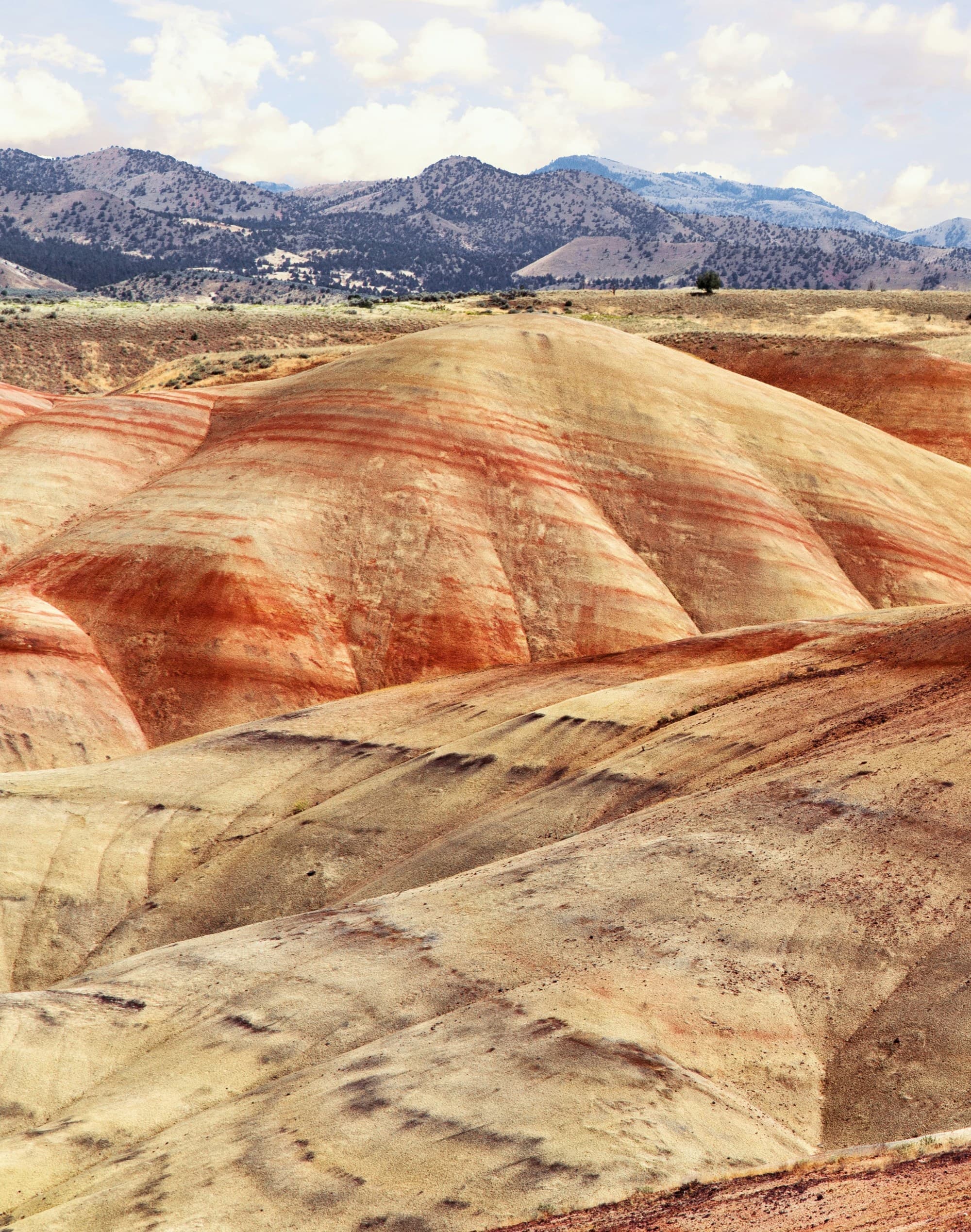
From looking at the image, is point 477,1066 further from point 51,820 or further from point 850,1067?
point 51,820

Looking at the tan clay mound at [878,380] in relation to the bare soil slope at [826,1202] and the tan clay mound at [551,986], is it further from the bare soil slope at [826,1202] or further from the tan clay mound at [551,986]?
the bare soil slope at [826,1202]

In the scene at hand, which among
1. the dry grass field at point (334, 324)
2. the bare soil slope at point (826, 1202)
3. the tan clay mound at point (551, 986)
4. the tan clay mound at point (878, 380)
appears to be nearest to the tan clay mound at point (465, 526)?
the tan clay mound at point (878, 380)

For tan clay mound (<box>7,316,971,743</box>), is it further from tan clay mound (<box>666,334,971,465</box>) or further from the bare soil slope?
the bare soil slope

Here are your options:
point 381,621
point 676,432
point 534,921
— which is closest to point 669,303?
point 676,432

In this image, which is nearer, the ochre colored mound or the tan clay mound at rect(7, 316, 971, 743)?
the ochre colored mound

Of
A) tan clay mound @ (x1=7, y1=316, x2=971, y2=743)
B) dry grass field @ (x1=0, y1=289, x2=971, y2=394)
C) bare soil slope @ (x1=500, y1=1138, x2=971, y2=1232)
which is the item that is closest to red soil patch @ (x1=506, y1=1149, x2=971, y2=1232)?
bare soil slope @ (x1=500, y1=1138, x2=971, y2=1232)

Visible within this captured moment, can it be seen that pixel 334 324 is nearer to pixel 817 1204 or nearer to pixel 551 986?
pixel 551 986
